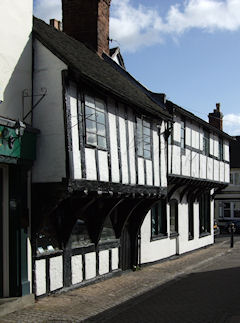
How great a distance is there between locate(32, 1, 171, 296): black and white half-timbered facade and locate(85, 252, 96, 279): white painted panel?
0.09 ft

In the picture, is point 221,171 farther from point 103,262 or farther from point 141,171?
point 103,262

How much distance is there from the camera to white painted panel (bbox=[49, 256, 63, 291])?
34.2ft

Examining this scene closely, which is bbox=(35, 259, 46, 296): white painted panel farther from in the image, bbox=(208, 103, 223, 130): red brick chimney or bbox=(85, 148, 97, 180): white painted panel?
bbox=(208, 103, 223, 130): red brick chimney

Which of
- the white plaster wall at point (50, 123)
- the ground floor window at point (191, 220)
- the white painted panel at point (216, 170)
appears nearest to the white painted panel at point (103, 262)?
the white plaster wall at point (50, 123)

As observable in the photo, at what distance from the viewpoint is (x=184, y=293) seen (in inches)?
436

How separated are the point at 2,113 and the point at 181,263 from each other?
33.1ft

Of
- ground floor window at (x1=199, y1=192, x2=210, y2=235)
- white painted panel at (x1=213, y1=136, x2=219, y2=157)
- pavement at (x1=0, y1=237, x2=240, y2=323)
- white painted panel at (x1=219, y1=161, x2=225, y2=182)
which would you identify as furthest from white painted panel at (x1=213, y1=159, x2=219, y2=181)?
pavement at (x1=0, y1=237, x2=240, y2=323)

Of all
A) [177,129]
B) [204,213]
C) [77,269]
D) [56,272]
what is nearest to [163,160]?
[177,129]

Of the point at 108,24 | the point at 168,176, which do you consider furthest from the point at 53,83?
the point at 108,24

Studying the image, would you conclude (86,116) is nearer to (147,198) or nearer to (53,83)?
(53,83)

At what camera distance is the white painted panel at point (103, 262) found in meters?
12.6

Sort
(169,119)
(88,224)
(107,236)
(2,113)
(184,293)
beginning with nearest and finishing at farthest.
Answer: (2,113) < (184,293) < (88,224) < (107,236) < (169,119)

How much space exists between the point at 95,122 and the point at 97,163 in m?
1.00

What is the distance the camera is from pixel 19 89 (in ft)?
31.9
